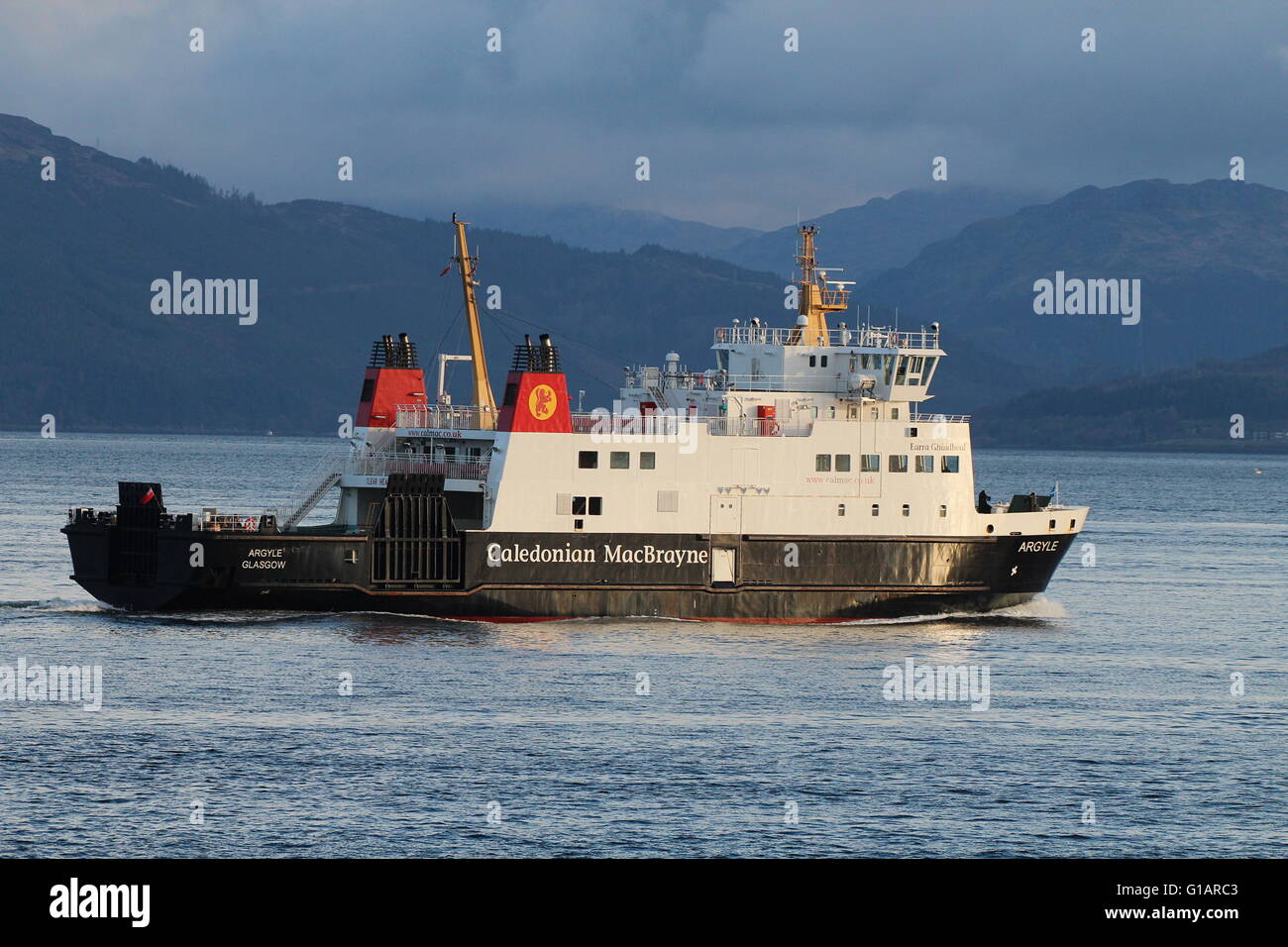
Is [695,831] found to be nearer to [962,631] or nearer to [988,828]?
[988,828]

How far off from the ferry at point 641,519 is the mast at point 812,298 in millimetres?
709

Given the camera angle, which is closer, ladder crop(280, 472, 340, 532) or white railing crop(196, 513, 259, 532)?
white railing crop(196, 513, 259, 532)

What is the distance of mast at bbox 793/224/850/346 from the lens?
46.9 metres

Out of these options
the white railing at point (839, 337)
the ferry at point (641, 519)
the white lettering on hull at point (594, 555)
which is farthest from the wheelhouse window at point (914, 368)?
the white lettering on hull at point (594, 555)

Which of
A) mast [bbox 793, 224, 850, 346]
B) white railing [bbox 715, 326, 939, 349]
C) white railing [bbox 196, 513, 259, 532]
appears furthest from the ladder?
mast [bbox 793, 224, 850, 346]

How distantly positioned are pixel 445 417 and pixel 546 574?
5.74m

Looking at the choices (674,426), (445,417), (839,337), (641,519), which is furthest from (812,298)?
(445,417)

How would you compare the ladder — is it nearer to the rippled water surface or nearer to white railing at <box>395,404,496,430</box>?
white railing at <box>395,404,496,430</box>

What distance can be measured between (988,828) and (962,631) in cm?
1885

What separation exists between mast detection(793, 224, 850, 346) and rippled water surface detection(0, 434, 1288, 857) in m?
8.31

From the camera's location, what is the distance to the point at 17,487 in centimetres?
10612

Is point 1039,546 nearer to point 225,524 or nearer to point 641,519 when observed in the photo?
point 641,519

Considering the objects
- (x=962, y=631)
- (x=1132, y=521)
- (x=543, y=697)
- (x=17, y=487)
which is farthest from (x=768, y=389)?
(x=17, y=487)
